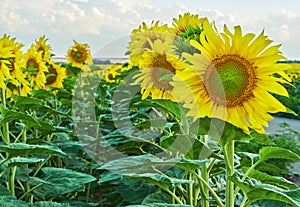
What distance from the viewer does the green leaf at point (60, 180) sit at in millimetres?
1202

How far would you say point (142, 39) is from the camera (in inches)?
50.2

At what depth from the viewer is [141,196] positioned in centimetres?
136

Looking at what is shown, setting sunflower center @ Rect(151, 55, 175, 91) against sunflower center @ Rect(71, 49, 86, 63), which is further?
sunflower center @ Rect(71, 49, 86, 63)

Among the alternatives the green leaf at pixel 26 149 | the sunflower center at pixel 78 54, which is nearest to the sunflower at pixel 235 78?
the green leaf at pixel 26 149

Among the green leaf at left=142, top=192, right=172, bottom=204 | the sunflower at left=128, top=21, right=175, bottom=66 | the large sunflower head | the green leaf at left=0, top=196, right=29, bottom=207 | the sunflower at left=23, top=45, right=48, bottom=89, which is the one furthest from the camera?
the sunflower at left=23, top=45, right=48, bottom=89

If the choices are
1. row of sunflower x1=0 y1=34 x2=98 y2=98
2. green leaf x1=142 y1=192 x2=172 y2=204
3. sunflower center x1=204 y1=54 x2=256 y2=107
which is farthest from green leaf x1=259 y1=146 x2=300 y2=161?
row of sunflower x1=0 y1=34 x2=98 y2=98

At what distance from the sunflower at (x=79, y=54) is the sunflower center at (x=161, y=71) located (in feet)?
6.35

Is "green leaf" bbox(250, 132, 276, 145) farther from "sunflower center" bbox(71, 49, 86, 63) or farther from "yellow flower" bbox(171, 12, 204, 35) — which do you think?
"sunflower center" bbox(71, 49, 86, 63)

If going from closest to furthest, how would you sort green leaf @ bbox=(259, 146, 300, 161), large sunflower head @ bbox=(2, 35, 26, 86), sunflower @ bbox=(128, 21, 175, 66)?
1. green leaf @ bbox=(259, 146, 300, 161)
2. sunflower @ bbox=(128, 21, 175, 66)
3. large sunflower head @ bbox=(2, 35, 26, 86)

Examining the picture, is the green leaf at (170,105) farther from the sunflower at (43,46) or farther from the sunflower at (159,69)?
the sunflower at (43,46)

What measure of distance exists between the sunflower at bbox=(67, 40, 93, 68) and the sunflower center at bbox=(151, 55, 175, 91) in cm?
193

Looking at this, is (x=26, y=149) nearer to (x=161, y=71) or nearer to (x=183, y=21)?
(x=161, y=71)

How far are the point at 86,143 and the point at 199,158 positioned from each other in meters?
1.00

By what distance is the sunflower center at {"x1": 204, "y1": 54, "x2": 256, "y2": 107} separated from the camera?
0.76m
